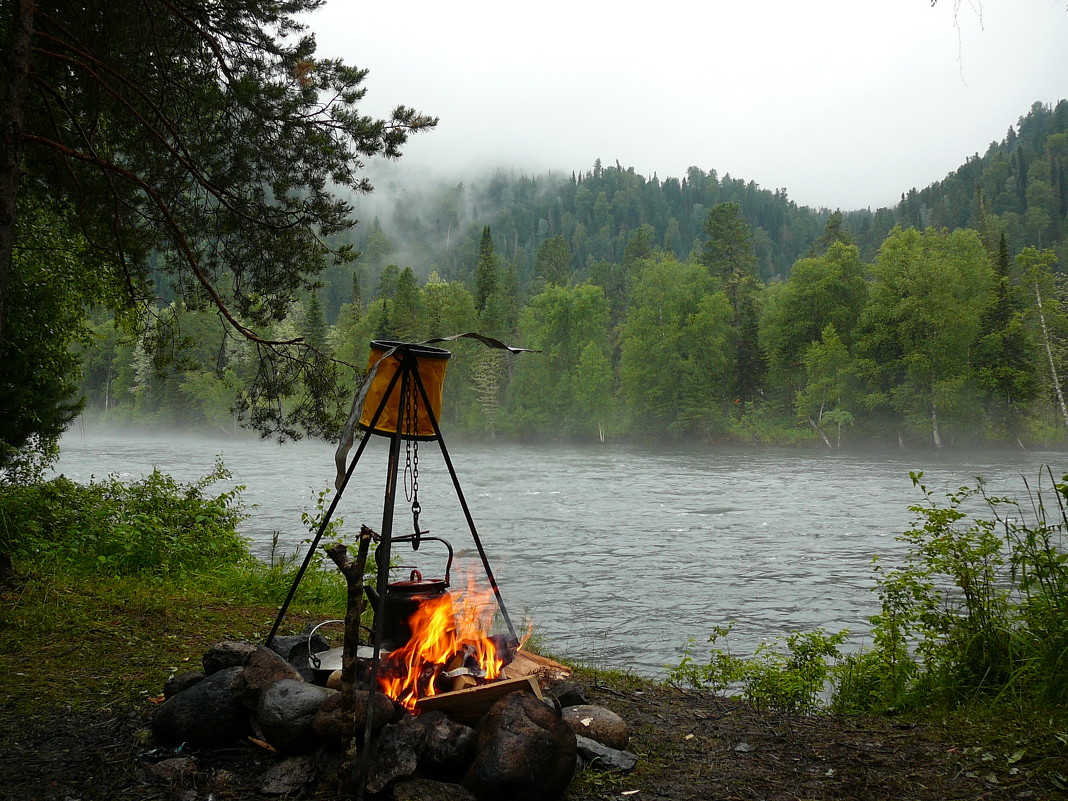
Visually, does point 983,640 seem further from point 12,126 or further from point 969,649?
point 12,126

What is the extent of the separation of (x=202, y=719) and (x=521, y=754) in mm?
1861

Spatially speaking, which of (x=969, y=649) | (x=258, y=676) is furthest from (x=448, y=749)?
(x=969, y=649)

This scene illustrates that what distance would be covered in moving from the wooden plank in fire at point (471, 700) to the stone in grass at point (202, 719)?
107 cm

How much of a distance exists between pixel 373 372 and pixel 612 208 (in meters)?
162

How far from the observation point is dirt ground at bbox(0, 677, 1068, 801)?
12.7 feet

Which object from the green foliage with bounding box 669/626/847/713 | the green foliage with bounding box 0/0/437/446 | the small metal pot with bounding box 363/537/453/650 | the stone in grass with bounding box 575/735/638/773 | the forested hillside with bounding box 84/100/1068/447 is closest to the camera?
the stone in grass with bounding box 575/735/638/773

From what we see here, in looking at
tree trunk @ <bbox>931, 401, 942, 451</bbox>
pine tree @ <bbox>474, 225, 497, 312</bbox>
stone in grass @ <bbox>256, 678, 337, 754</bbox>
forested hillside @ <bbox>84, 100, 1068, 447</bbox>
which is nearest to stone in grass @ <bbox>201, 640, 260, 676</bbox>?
stone in grass @ <bbox>256, 678, 337, 754</bbox>

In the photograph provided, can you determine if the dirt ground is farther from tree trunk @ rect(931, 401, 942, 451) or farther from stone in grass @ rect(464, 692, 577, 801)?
tree trunk @ rect(931, 401, 942, 451)

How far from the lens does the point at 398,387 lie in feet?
16.7

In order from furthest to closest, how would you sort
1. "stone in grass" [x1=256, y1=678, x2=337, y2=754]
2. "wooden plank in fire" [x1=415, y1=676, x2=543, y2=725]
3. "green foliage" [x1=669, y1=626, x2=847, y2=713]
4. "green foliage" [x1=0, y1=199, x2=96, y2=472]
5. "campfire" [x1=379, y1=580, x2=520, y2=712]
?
1. "green foliage" [x1=0, y1=199, x2=96, y2=472]
2. "green foliage" [x1=669, y1=626, x2=847, y2=713]
3. "campfire" [x1=379, y1=580, x2=520, y2=712]
4. "wooden plank in fire" [x1=415, y1=676, x2=543, y2=725]
5. "stone in grass" [x1=256, y1=678, x2=337, y2=754]

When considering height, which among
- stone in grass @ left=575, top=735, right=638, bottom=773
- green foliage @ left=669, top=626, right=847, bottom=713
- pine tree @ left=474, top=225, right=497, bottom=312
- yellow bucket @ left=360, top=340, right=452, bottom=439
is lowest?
green foliage @ left=669, top=626, right=847, bottom=713

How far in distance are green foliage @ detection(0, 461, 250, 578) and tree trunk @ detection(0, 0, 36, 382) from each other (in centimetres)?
501

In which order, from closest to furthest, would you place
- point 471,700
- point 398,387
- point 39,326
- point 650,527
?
point 471,700, point 398,387, point 39,326, point 650,527

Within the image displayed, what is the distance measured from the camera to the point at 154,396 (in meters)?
73.3
